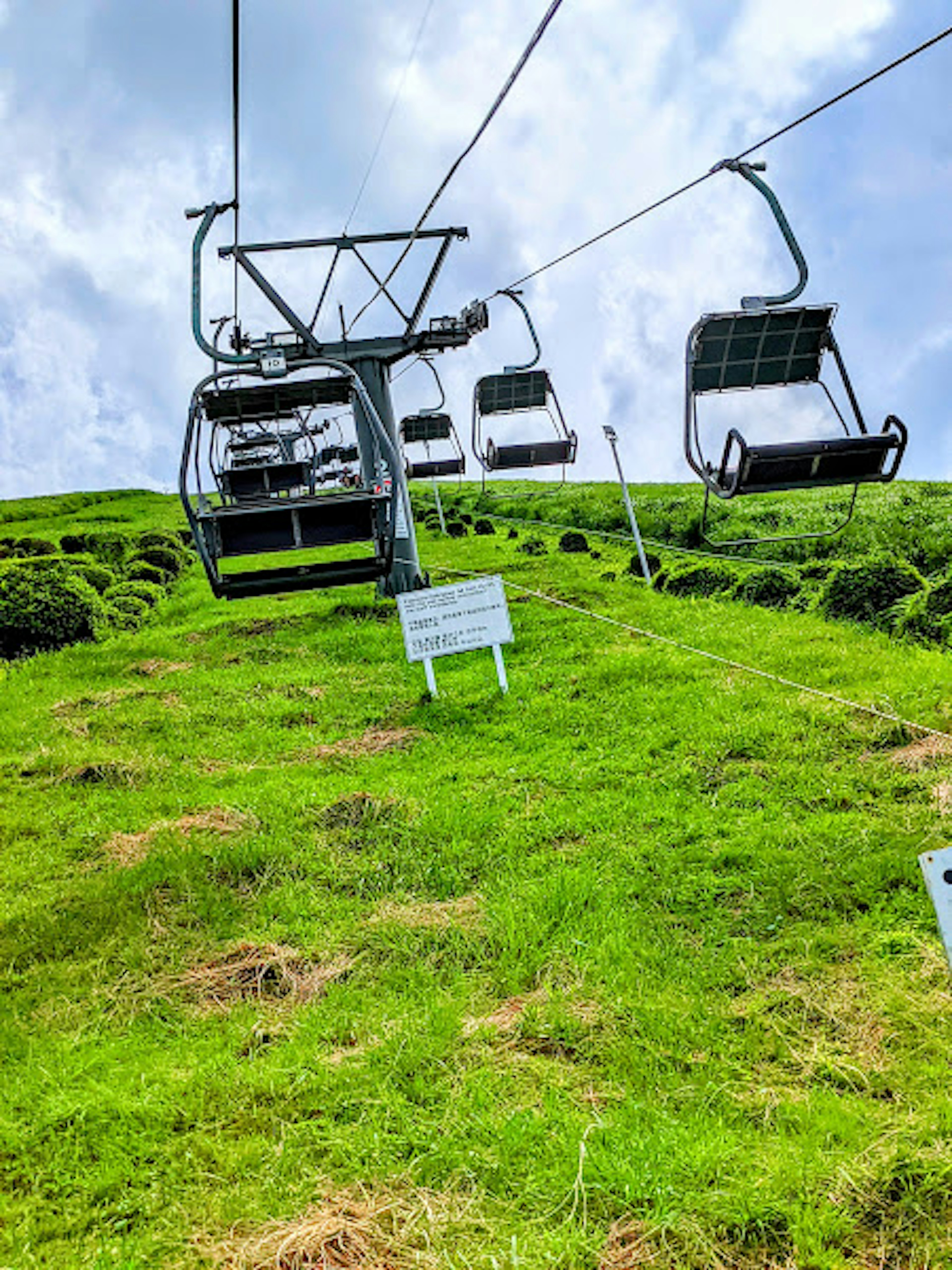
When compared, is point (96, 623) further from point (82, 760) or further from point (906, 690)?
point (906, 690)

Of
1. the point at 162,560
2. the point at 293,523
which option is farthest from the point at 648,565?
the point at 162,560

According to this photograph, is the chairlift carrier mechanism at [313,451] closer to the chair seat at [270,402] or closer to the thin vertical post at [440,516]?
the chair seat at [270,402]

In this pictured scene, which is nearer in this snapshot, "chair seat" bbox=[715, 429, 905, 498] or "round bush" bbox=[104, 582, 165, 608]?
"chair seat" bbox=[715, 429, 905, 498]

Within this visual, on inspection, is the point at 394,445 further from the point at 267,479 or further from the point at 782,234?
the point at 782,234

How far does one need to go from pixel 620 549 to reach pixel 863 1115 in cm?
1949

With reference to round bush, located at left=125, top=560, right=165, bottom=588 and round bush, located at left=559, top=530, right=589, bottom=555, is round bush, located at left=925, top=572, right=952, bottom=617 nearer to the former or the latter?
round bush, located at left=559, top=530, right=589, bottom=555

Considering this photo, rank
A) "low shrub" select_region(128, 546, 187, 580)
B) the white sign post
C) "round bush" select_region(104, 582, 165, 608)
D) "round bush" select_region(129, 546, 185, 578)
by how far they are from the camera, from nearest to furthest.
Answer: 1. the white sign post
2. "round bush" select_region(104, 582, 165, 608)
3. "low shrub" select_region(128, 546, 187, 580)
4. "round bush" select_region(129, 546, 185, 578)

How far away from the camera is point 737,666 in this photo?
9.97 m

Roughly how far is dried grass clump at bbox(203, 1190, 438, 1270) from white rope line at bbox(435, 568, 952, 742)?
214 inches

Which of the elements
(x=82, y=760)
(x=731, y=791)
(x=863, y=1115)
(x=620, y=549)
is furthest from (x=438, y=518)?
(x=863, y=1115)

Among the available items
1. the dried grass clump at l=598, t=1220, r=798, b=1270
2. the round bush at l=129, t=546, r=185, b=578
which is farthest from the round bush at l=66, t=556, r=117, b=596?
the dried grass clump at l=598, t=1220, r=798, b=1270

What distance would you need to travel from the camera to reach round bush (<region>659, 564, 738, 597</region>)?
15.5 meters

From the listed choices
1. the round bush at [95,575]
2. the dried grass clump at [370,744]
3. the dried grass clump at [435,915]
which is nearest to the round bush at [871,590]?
the dried grass clump at [370,744]

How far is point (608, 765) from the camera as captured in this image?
7926mm
